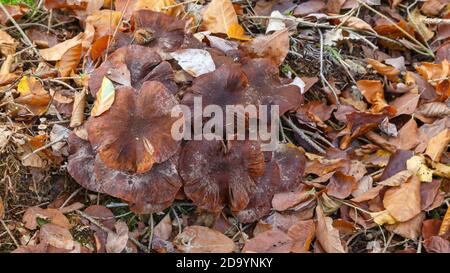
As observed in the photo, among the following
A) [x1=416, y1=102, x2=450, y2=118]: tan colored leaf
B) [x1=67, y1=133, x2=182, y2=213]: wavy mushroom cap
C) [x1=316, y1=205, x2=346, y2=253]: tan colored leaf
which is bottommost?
[x1=316, y1=205, x2=346, y2=253]: tan colored leaf

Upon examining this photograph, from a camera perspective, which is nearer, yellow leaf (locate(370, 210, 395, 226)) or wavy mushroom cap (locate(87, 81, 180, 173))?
wavy mushroom cap (locate(87, 81, 180, 173))

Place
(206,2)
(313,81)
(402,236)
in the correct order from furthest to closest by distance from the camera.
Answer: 1. (206,2)
2. (313,81)
3. (402,236)

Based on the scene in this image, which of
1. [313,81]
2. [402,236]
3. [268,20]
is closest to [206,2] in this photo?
[268,20]

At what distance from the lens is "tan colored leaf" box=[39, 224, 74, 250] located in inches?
110


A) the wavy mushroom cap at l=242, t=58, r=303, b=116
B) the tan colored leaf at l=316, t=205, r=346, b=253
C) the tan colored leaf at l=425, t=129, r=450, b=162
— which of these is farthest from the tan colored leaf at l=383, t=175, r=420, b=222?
the wavy mushroom cap at l=242, t=58, r=303, b=116

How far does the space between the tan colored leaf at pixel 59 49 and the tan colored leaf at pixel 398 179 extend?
191 cm

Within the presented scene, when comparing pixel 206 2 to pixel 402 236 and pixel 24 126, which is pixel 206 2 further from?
pixel 402 236

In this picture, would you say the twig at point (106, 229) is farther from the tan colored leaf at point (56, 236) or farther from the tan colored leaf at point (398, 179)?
the tan colored leaf at point (398, 179)

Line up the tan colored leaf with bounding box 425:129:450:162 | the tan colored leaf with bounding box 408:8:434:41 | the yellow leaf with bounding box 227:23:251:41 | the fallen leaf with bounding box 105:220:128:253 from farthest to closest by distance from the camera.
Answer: the tan colored leaf with bounding box 408:8:434:41 < the yellow leaf with bounding box 227:23:251:41 < the tan colored leaf with bounding box 425:129:450:162 < the fallen leaf with bounding box 105:220:128:253

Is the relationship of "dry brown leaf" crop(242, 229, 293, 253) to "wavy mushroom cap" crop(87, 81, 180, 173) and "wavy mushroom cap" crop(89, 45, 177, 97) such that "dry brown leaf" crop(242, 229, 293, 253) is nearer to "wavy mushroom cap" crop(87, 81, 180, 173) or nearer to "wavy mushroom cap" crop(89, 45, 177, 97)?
"wavy mushroom cap" crop(87, 81, 180, 173)

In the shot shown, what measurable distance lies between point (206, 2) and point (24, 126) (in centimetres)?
139

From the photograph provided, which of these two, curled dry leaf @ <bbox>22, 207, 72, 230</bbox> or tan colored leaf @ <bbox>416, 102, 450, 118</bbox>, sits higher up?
tan colored leaf @ <bbox>416, 102, 450, 118</bbox>

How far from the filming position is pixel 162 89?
2.80 meters

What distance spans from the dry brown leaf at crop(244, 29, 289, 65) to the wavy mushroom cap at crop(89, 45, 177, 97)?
0.62m
